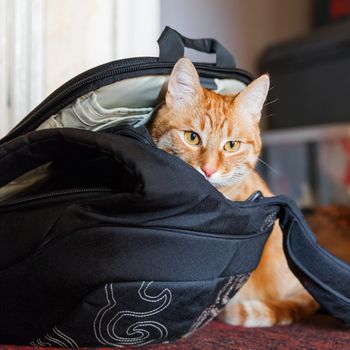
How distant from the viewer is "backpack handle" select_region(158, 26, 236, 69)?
2.78ft

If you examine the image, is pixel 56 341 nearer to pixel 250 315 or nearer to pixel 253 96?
pixel 250 315

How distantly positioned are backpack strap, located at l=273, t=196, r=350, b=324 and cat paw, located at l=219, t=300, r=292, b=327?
149mm

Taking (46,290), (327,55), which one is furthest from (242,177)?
(327,55)

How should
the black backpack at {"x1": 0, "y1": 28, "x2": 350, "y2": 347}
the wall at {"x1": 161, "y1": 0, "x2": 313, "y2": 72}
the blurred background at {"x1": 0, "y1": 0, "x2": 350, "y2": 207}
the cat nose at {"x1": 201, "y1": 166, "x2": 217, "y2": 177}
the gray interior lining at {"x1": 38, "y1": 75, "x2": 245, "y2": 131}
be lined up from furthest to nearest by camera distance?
the wall at {"x1": 161, "y1": 0, "x2": 313, "y2": 72} → the blurred background at {"x1": 0, "y1": 0, "x2": 350, "y2": 207} → the cat nose at {"x1": 201, "y1": 166, "x2": 217, "y2": 177} → the gray interior lining at {"x1": 38, "y1": 75, "x2": 245, "y2": 131} → the black backpack at {"x1": 0, "y1": 28, "x2": 350, "y2": 347}

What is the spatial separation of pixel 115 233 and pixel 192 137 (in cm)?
34

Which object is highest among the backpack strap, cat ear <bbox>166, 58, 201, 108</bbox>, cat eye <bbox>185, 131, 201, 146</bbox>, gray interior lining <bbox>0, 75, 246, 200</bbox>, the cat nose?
cat ear <bbox>166, 58, 201, 108</bbox>

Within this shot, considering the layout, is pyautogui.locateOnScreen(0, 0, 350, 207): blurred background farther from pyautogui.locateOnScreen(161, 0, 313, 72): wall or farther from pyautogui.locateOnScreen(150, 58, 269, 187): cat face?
pyautogui.locateOnScreen(150, 58, 269, 187): cat face

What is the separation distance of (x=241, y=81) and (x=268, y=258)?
379 mm

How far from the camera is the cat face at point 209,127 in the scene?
91cm

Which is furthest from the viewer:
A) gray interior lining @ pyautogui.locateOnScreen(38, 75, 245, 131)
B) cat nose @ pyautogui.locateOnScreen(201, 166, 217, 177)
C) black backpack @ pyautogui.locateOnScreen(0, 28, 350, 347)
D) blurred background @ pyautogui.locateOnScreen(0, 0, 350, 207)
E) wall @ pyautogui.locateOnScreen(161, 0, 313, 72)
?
wall @ pyautogui.locateOnScreen(161, 0, 313, 72)

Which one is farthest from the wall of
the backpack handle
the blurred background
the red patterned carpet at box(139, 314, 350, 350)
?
the red patterned carpet at box(139, 314, 350, 350)

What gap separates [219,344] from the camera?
835mm

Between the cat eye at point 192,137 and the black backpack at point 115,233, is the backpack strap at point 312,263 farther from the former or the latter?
the cat eye at point 192,137

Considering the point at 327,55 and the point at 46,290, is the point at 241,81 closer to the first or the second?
the point at 46,290
